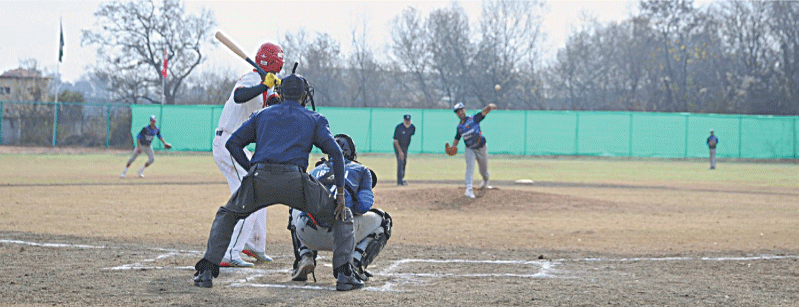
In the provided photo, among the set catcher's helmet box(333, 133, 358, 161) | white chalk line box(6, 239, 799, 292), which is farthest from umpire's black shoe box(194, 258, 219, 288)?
catcher's helmet box(333, 133, 358, 161)

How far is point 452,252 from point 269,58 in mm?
3201

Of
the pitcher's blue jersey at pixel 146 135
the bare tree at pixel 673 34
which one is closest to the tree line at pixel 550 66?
the bare tree at pixel 673 34

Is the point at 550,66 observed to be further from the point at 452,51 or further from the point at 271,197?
the point at 271,197

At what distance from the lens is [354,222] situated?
23.3ft

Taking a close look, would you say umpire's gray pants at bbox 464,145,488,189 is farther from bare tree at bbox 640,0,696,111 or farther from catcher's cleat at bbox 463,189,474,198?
bare tree at bbox 640,0,696,111

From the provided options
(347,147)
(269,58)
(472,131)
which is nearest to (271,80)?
(347,147)

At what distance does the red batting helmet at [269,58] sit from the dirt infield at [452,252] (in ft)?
6.06

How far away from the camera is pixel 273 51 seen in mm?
7926

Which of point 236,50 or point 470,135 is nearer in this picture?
point 236,50

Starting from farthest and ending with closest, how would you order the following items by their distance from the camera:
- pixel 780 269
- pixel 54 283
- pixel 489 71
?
pixel 489 71
pixel 780 269
pixel 54 283

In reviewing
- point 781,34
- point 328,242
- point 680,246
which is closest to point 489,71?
point 781,34

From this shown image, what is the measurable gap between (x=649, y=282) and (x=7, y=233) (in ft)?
24.8

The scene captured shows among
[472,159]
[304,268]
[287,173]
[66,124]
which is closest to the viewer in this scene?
[287,173]

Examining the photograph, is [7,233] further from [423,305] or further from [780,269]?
[780,269]
